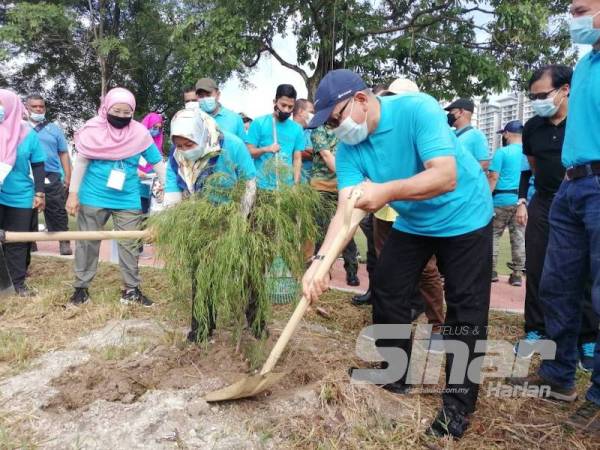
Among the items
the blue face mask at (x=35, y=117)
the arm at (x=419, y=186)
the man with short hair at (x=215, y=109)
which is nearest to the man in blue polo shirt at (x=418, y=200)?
the arm at (x=419, y=186)

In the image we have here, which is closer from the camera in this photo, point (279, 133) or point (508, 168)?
point (279, 133)

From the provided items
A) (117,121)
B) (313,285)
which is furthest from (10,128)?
(313,285)

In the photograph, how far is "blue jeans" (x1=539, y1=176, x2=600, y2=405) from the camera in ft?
8.09

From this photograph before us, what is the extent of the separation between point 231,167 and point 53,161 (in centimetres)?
419

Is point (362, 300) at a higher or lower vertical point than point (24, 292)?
lower

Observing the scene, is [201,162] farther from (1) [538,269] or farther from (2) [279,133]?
(1) [538,269]

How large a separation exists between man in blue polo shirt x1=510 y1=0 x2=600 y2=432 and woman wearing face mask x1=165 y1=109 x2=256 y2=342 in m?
1.74

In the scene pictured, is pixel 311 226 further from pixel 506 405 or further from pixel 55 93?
pixel 55 93

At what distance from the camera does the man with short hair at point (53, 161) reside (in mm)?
5988

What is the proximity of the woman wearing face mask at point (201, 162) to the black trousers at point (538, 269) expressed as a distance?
2082 mm

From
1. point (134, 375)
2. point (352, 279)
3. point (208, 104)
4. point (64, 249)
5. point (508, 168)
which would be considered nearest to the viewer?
point (134, 375)

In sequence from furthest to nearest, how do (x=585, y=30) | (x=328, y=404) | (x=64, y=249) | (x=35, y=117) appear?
1. (x=64, y=249)
2. (x=35, y=117)
3. (x=328, y=404)
4. (x=585, y=30)

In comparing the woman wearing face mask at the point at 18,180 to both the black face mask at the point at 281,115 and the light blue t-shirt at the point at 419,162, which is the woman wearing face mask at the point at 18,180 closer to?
the black face mask at the point at 281,115

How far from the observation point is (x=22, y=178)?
181 inches
